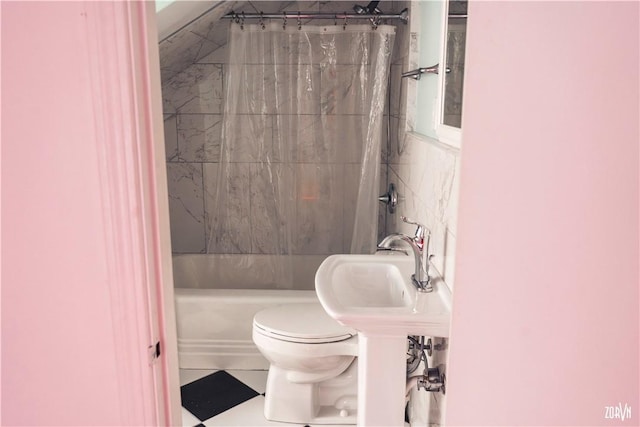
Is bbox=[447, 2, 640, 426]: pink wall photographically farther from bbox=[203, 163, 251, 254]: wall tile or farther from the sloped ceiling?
bbox=[203, 163, 251, 254]: wall tile

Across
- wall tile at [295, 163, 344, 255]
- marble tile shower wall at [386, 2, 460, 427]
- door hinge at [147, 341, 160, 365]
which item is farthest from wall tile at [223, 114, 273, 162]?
door hinge at [147, 341, 160, 365]

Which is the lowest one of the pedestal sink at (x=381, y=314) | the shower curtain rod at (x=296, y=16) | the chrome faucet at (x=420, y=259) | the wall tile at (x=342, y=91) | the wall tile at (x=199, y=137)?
the pedestal sink at (x=381, y=314)

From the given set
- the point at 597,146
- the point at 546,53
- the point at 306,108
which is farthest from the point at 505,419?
the point at 306,108

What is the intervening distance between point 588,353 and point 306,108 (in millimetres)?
2183

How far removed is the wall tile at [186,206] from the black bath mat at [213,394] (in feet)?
3.09

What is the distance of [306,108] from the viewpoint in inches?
114

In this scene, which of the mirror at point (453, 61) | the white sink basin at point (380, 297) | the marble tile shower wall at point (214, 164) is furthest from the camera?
the marble tile shower wall at point (214, 164)

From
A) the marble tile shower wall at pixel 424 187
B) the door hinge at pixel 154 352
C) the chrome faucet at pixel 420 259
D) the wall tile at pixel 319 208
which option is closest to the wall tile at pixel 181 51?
the wall tile at pixel 319 208

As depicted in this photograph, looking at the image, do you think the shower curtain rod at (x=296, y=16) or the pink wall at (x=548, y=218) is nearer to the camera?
the pink wall at (x=548, y=218)

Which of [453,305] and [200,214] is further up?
[453,305]

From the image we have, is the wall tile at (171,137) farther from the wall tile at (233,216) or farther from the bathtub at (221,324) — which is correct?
the bathtub at (221,324)

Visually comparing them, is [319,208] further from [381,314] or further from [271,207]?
[381,314]

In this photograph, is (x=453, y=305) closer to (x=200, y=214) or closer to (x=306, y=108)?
(x=306, y=108)

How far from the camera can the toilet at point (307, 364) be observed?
2.06 m
